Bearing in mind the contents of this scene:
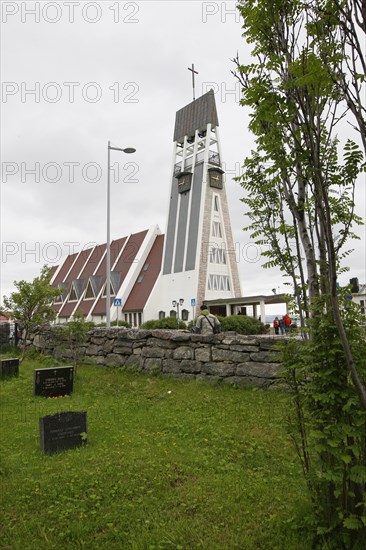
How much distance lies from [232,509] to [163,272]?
106ft

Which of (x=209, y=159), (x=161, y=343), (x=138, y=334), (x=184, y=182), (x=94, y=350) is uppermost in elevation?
(x=209, y=159)

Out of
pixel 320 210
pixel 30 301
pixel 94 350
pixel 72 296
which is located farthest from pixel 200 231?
pixel 320 210

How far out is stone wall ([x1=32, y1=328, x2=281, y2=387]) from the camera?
28.8ft

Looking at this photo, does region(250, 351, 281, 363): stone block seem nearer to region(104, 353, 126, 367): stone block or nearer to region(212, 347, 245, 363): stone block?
region(212, 347, 245, 363): stone block

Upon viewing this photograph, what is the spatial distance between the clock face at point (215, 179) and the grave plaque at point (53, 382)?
92.3 feet

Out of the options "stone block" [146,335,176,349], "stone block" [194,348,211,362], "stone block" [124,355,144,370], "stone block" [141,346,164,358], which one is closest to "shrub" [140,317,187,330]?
"stone block" [124,355,144,370]

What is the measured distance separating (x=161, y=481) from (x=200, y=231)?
30.0 meters

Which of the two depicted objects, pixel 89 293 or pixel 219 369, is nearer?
pixel 219 369

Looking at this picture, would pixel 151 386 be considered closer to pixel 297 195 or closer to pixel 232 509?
pixel 232 509

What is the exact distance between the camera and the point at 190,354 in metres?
10.1

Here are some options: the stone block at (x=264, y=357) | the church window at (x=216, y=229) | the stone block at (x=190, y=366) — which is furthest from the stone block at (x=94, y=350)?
the church window at (x=216, y=229)

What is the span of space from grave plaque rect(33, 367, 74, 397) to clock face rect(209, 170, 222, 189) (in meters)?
28.1

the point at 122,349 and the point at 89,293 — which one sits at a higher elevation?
the point at 89,293

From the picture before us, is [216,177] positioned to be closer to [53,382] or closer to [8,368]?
[8,368]
